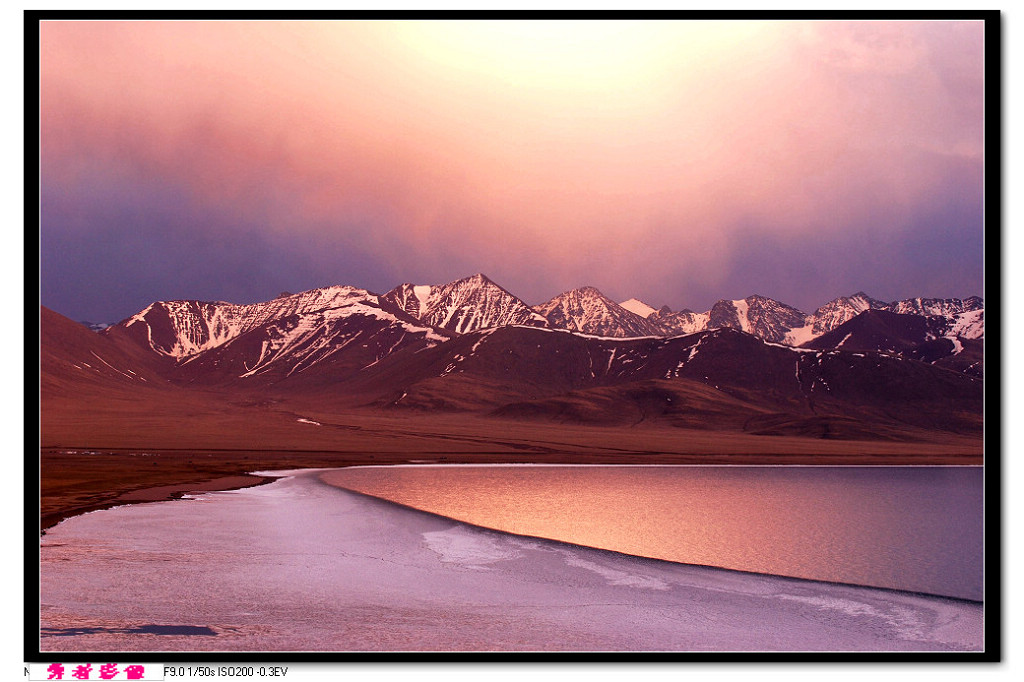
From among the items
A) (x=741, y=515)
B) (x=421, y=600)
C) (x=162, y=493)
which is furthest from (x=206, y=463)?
(x=421, y=600)

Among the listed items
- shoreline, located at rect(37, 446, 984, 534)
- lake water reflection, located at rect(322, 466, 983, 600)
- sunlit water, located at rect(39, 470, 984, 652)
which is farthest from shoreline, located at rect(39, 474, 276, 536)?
lake water reflection, located at rect(322, 466, 983, 600)

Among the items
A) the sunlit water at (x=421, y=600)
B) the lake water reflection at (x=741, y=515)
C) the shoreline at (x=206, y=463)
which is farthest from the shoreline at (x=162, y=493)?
the lake water reflection at (x=741, y=515)

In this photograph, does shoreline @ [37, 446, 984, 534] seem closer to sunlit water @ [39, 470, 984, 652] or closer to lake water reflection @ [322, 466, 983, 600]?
sunlit water @ [39, 470, 984, 652]

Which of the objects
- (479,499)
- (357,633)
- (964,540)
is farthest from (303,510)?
(964,540)

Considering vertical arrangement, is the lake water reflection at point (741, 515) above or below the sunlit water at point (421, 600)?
below

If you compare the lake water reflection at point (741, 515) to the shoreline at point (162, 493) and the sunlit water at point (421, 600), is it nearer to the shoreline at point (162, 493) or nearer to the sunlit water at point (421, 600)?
the sunlit water at point (421, 600)

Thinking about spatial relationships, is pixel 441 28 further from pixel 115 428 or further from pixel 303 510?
pixel 115 428

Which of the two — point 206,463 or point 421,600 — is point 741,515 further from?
point 206,463
